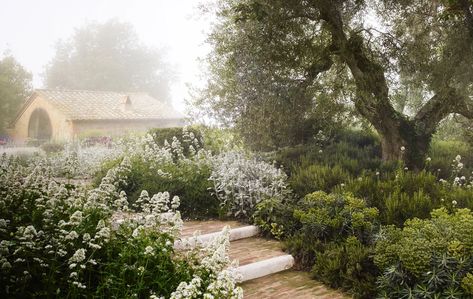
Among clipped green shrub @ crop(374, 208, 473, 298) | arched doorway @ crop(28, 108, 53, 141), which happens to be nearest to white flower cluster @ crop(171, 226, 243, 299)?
clipped green shrub @ crop(374, 208, 473, 298)

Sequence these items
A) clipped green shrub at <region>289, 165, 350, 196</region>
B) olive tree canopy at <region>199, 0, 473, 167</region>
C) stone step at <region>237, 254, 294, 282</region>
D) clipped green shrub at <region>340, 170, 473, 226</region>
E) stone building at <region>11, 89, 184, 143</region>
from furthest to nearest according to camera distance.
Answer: stone building at <region>11, 89, 184, 143</region> → olive tree canopy at <region>199, 0, 473, 167</region> → clipped green shrub at <region>289, 165, 350, 196</region> → clipped green shrub at <region>340, 170, 473, 226</region> → stone step at <region>237, 254, 294, 282</region>

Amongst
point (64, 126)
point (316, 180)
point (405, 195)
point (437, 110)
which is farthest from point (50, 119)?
point (405, 195)

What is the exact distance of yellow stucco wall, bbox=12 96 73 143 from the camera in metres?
29.6

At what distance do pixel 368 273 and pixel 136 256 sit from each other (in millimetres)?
2991

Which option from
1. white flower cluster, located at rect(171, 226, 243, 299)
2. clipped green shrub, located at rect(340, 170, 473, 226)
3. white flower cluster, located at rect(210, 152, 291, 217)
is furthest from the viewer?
white flower cluster, located at rect(210, 152, 291, 217)

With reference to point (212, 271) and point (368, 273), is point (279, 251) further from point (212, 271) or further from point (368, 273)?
point (212, 271)

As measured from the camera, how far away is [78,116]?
2978 centimetres

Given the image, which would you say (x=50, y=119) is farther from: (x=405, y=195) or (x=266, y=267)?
(x=405, y=195)

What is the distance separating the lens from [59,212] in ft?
16.0

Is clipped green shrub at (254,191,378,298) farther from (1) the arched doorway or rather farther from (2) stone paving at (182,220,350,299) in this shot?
(1) the arched doorway

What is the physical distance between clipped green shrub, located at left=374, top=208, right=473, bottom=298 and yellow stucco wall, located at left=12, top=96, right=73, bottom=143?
27.5 metres

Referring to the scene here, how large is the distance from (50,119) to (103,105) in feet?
14.1

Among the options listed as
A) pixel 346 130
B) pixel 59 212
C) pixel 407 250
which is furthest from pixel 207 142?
pixel 407 250

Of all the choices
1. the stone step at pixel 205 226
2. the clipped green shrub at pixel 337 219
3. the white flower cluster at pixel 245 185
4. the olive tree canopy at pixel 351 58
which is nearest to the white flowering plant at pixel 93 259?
the stone step at pixel 205 226
